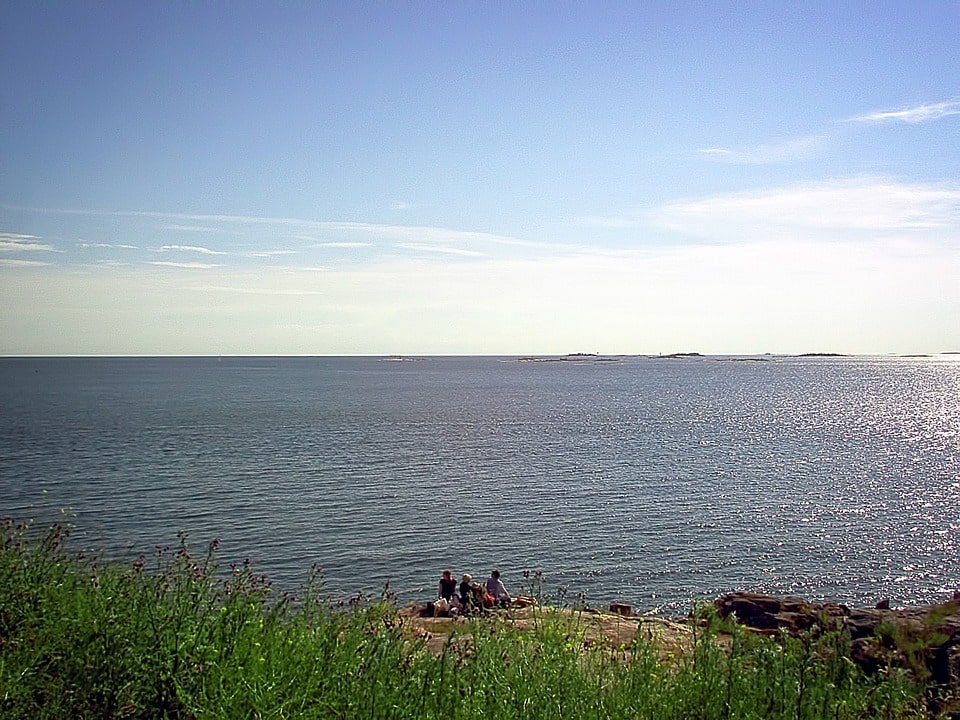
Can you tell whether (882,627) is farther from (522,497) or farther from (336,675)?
(522,497)

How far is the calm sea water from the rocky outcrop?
4587mm

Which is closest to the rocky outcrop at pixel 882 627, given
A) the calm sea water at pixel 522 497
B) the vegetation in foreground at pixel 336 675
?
the vegetation in foreground at pixel 336 675

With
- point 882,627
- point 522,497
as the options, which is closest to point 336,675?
point 882,627

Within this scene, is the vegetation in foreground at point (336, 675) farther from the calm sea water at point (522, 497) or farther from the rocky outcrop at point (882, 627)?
the calm sea water at point (522, 497)

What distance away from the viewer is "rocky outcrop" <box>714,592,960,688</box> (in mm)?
7531

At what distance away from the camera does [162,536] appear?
32.9 m

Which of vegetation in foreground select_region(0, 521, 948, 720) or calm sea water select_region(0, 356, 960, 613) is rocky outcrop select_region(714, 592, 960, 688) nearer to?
vegetation in foreground select_region(0, 521, 948, 720)

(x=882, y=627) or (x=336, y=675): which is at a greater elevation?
(x=882, y=627)

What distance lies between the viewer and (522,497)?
143 ft

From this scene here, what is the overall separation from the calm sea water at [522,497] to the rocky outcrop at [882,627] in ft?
15.0

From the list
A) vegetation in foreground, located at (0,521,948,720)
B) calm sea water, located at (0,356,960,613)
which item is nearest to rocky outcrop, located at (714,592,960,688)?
vegetation in foreground, located at (0,521,948,720)

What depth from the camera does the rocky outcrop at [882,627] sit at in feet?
24.7

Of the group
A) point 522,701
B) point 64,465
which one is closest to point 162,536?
point 64,465

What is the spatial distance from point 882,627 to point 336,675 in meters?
4.74
